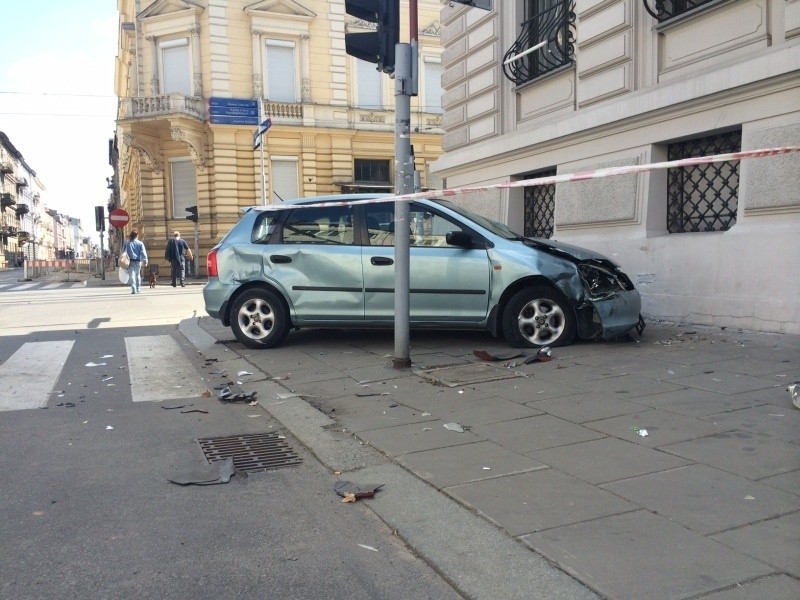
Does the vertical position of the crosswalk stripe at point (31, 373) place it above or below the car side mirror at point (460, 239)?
below

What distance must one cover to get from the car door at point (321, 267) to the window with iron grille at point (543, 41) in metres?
5.13

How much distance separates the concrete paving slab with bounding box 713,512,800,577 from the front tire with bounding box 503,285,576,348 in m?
4.31

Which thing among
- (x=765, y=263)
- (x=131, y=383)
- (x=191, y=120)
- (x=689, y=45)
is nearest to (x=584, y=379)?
(x=765, y=263)

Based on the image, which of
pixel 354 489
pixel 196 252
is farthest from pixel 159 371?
pixel 196 252

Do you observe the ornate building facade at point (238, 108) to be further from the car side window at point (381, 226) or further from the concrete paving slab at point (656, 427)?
the concrete paving slab at point (656, 427)

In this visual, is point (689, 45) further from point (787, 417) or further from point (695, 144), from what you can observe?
point (787, 417)

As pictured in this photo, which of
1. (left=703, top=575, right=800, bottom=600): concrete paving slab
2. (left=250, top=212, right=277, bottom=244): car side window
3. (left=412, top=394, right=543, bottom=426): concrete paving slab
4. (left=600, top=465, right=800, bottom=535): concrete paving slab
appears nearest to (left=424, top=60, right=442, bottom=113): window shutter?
(left=250, top=212, right=277, bottom=244): car side window

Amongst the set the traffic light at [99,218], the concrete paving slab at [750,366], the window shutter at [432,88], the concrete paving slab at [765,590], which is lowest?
the concrete paving slab at [765,590]

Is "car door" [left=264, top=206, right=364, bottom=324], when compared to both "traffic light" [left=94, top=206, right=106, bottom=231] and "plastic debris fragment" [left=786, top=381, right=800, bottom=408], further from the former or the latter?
"traffic light" [left=94, top=206, right=106, bottom=231]

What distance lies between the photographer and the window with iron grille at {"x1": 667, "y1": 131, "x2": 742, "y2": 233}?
823 centimetres

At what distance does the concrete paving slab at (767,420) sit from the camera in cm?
Answer: 419

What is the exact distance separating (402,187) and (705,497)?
4.03 metres


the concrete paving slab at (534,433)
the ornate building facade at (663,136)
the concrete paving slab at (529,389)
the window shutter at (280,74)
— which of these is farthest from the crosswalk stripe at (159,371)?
the window shutter at (280,74)

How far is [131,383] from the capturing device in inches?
258
